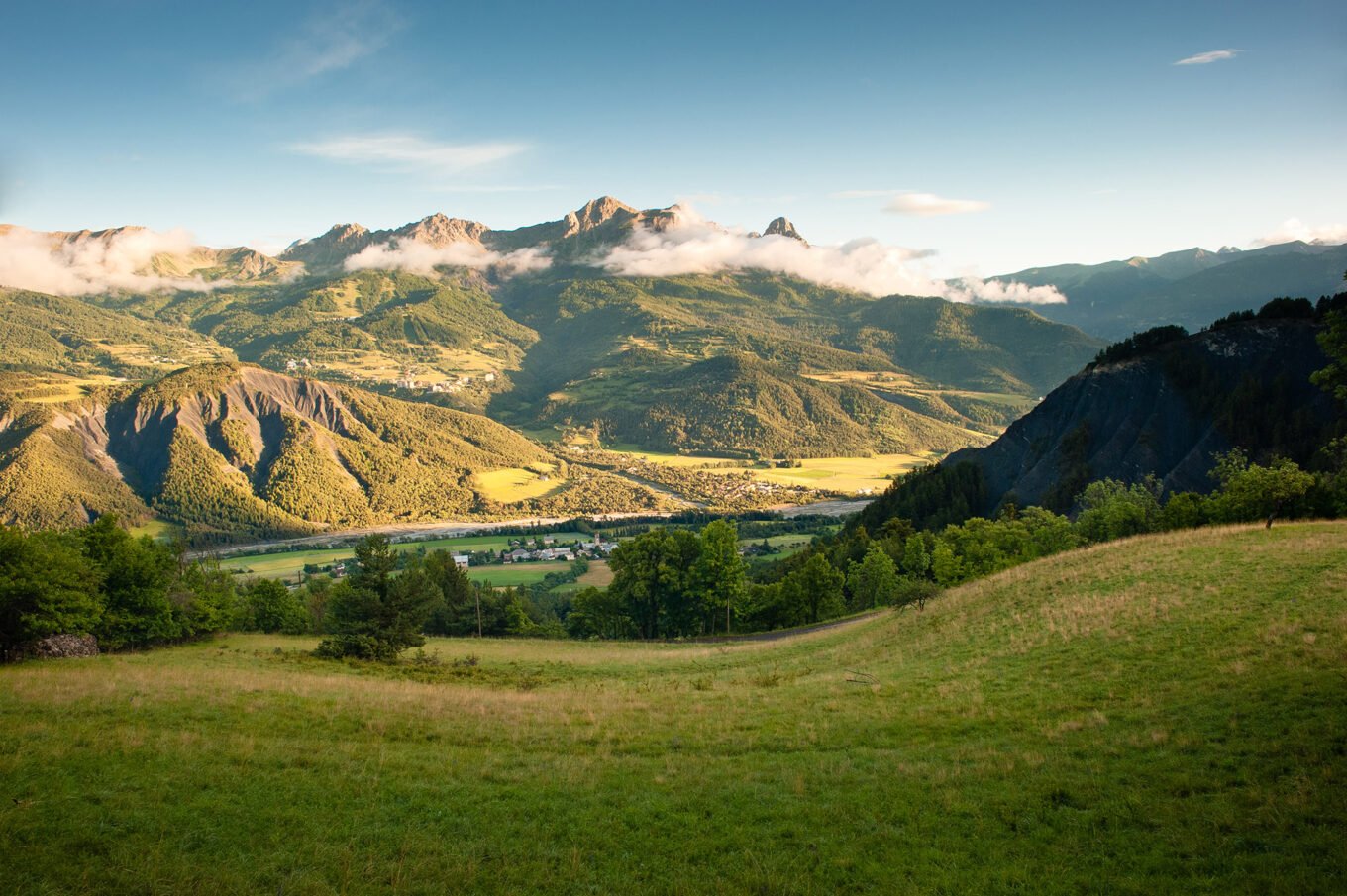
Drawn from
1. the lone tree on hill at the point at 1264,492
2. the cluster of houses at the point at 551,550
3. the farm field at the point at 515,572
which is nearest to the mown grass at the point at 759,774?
the lone tree on hill at the point at 1264,492

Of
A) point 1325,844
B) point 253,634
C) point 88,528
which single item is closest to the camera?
point 1325,844

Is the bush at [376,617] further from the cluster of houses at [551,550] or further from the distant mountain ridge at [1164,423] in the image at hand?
the cluster of houses at [551,550]

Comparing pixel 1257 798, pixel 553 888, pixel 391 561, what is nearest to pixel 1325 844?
pixel 1257 798

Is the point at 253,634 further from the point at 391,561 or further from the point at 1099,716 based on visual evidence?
the point at 1099,716

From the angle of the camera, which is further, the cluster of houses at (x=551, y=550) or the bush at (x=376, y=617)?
the cluster of houses at (x=551, y=550)

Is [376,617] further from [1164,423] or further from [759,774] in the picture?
[1164,423]

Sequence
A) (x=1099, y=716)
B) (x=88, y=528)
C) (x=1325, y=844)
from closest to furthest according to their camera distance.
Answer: (x=1325, y=844), (x=1099, y=716), (x=88, y=528)

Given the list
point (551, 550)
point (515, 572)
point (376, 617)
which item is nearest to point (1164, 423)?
point (376, 617)

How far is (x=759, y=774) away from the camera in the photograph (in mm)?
15461

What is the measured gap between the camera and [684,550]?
6969cm

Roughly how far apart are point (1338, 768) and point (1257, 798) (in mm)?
1907

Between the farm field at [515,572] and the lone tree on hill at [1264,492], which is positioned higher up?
the lone tree on hill at [1264,492]

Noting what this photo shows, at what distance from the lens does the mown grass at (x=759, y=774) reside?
10812 mm

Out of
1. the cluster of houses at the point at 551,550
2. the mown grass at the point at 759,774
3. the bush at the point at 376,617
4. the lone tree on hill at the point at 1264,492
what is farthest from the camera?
the cluster of houses at the point at 551,550
